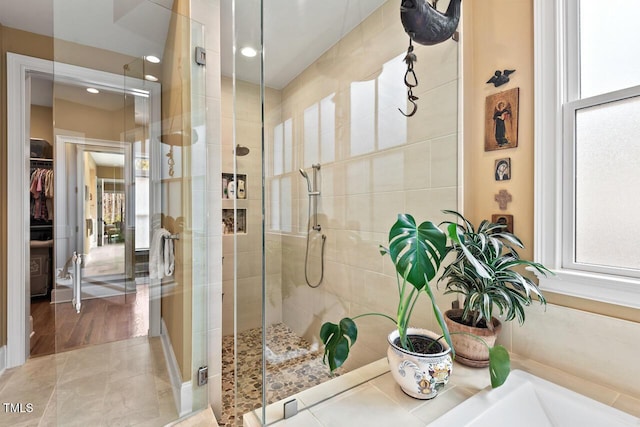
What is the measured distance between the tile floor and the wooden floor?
2.4 inches

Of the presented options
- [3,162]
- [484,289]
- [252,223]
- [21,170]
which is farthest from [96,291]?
[484,289]

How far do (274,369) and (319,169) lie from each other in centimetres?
127

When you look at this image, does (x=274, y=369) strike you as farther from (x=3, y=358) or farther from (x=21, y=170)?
(x=21, y=170)

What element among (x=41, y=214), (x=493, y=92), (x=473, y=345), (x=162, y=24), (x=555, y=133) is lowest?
(x=473, y=345)

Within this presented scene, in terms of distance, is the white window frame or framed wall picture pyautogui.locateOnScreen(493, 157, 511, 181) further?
framed wall picture pyautogui.locateOnScreen(493, 157, 511, 181)

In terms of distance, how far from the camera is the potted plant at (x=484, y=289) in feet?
3.02

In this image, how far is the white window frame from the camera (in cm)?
103

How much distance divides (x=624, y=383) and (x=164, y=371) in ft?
7.21

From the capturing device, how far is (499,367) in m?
0.83

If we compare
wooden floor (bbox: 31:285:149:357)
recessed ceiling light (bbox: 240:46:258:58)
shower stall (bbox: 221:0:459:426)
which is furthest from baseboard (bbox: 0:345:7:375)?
recessed ceiling light (bbox: 240:46:258:58)

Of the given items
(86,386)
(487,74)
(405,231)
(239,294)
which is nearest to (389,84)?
(487,74)

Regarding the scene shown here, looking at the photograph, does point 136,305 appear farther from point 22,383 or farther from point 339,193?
point 339,193

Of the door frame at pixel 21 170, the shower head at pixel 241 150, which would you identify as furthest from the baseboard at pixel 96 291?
the shower head at pixel 241 150

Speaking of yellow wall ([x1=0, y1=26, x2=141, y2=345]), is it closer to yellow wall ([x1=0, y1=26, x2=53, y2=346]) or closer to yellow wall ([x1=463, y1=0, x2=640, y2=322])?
yellow wall ([x1=0, y1=26, x2=53, y2=346])
